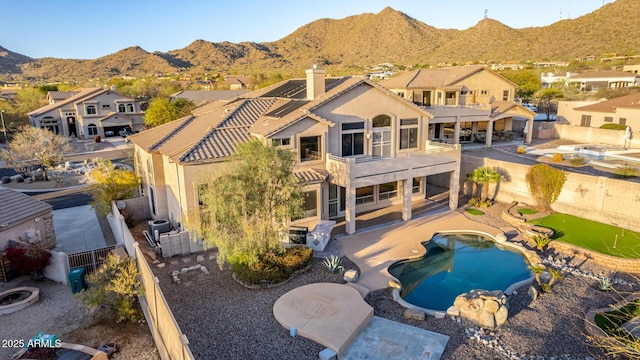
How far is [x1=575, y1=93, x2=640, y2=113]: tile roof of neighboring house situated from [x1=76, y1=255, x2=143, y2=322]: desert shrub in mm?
47787

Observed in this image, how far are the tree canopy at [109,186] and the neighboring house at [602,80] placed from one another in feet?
255

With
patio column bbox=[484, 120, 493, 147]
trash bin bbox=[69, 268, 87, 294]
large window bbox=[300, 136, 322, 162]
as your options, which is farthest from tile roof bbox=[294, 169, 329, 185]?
patio column bbox=[484, 120, 493, 147]

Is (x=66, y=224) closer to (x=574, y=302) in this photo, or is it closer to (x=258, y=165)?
(x=258, y=165)

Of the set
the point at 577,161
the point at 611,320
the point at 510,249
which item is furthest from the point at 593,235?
the point at 577,161

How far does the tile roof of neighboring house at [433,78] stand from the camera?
132ft

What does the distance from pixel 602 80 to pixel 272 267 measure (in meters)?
82.0

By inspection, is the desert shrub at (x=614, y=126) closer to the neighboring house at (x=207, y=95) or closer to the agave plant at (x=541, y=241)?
the agave plant at (x=541, y=241)

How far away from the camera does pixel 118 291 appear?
558 inches

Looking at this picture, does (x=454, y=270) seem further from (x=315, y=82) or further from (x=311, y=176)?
(x=315, y=82)

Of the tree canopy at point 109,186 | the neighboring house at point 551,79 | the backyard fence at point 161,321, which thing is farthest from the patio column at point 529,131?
the neighboring house at point 551,79

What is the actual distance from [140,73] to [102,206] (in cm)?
15400

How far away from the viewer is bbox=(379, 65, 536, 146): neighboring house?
126ft

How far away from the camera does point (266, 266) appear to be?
16297 millimetres

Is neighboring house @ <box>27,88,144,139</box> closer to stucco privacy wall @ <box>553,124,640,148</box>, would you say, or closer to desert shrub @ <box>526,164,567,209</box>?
desert shrub @ <box>526,164,567,209</box>
